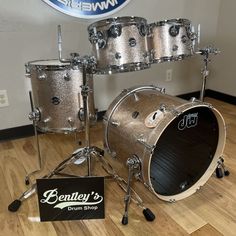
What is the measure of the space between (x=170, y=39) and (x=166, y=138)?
0.61 metres

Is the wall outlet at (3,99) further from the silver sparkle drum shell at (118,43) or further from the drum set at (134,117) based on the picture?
the silver sparkle drum shell at (118,43)

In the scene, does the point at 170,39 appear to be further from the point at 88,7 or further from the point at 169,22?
the point at 88,7

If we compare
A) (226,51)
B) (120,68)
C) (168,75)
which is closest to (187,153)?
(120,68)

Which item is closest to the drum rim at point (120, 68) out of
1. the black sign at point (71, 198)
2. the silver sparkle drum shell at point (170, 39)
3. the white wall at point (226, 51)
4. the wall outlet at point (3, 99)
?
the silver sparkle drum shell at point (170, 39)

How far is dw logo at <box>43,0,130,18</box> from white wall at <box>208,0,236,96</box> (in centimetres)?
111

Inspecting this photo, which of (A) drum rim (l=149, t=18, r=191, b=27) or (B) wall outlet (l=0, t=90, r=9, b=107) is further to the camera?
(B) wall outlet (l=0, t=90, r=9, b=107)

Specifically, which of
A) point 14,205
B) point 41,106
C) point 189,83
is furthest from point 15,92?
point 189,83

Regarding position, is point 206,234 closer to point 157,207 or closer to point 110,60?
Result: point 157,207

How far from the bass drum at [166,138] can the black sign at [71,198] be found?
0.21 meters

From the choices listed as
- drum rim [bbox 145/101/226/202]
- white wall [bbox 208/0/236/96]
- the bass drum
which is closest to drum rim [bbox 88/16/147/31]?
the bass drum

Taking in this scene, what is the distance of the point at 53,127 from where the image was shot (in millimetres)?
1352

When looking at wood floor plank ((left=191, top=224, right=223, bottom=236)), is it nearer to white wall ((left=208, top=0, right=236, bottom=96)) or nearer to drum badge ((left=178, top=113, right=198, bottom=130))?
drum badge ((left=178, top=113, right=198, bottom=130))

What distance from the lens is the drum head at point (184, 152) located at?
1188 millimetres

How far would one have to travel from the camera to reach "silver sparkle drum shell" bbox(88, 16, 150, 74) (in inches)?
45.9
